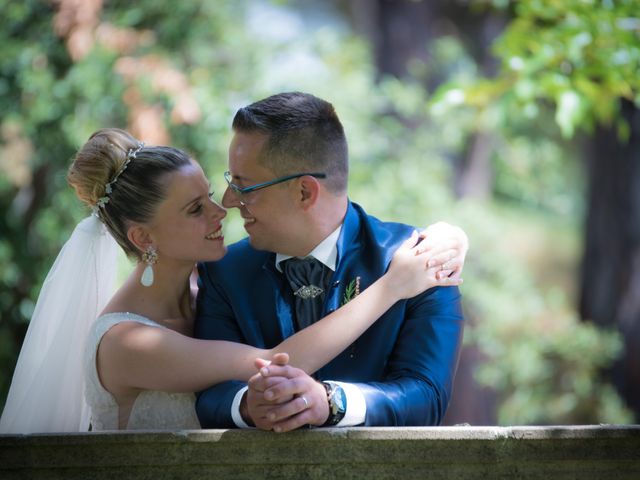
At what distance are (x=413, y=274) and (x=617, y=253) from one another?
262 inches

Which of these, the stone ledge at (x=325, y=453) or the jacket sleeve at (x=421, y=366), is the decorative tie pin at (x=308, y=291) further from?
the stone ledge at (x=325, y=453)

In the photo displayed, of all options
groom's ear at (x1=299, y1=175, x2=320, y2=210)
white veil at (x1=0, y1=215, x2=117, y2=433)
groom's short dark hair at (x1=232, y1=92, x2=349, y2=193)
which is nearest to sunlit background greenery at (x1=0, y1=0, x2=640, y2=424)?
groom's short dark hair at (x1=232, y1=92, x2=349, y2=193)

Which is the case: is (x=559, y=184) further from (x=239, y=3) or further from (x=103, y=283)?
(x=103, y=283)

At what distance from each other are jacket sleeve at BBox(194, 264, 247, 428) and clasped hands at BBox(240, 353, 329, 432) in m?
0.25

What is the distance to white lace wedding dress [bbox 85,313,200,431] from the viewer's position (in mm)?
3148

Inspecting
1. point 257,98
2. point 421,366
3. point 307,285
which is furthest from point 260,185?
point 257,98

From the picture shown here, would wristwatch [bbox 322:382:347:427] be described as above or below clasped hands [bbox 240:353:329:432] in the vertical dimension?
below

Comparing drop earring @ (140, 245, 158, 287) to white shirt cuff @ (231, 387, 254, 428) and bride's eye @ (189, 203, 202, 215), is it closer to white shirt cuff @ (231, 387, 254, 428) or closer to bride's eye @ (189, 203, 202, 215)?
bride's eye @ (189, 203, 202, 215)

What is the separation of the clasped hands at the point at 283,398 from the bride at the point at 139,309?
0.80ft

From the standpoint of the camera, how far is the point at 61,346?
3357 mm

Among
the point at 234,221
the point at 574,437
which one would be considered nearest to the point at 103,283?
the point at 574,437

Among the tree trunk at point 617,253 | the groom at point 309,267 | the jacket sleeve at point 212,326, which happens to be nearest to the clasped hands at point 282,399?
the jacket sleeve at point 212,326

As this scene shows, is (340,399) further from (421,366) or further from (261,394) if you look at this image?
(421,366)

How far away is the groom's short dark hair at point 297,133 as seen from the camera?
321cm
